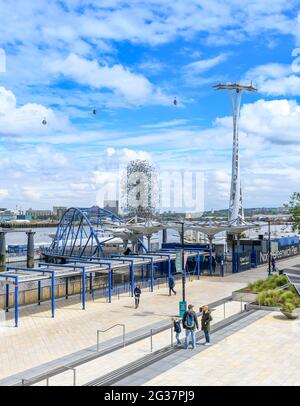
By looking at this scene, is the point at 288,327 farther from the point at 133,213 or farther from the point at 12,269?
the point at 133,213

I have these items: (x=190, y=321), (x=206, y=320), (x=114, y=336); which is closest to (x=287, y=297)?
(x=206, y=320)

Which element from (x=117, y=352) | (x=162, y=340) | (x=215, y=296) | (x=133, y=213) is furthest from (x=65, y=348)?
(x=133, y=213)

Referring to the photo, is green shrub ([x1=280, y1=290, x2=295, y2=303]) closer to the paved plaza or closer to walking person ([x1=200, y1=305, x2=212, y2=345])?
the paved plaza

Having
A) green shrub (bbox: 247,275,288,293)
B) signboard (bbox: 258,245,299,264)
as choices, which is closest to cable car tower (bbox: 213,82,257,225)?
signboard (bbox: 258,245,299,264)

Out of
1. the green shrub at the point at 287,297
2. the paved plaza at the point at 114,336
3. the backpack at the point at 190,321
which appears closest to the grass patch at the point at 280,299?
the green shrub at the point at 287,297

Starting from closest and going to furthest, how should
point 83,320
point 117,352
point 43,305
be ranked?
point 117,352 < point 83,320 < point 43,305

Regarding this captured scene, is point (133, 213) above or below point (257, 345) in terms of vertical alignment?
above

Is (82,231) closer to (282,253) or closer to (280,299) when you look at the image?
(282,253)

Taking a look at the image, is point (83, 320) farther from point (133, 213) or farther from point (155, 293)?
point (133, 213)

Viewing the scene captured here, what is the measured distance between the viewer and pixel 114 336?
18391mm

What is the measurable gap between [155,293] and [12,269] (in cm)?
938
